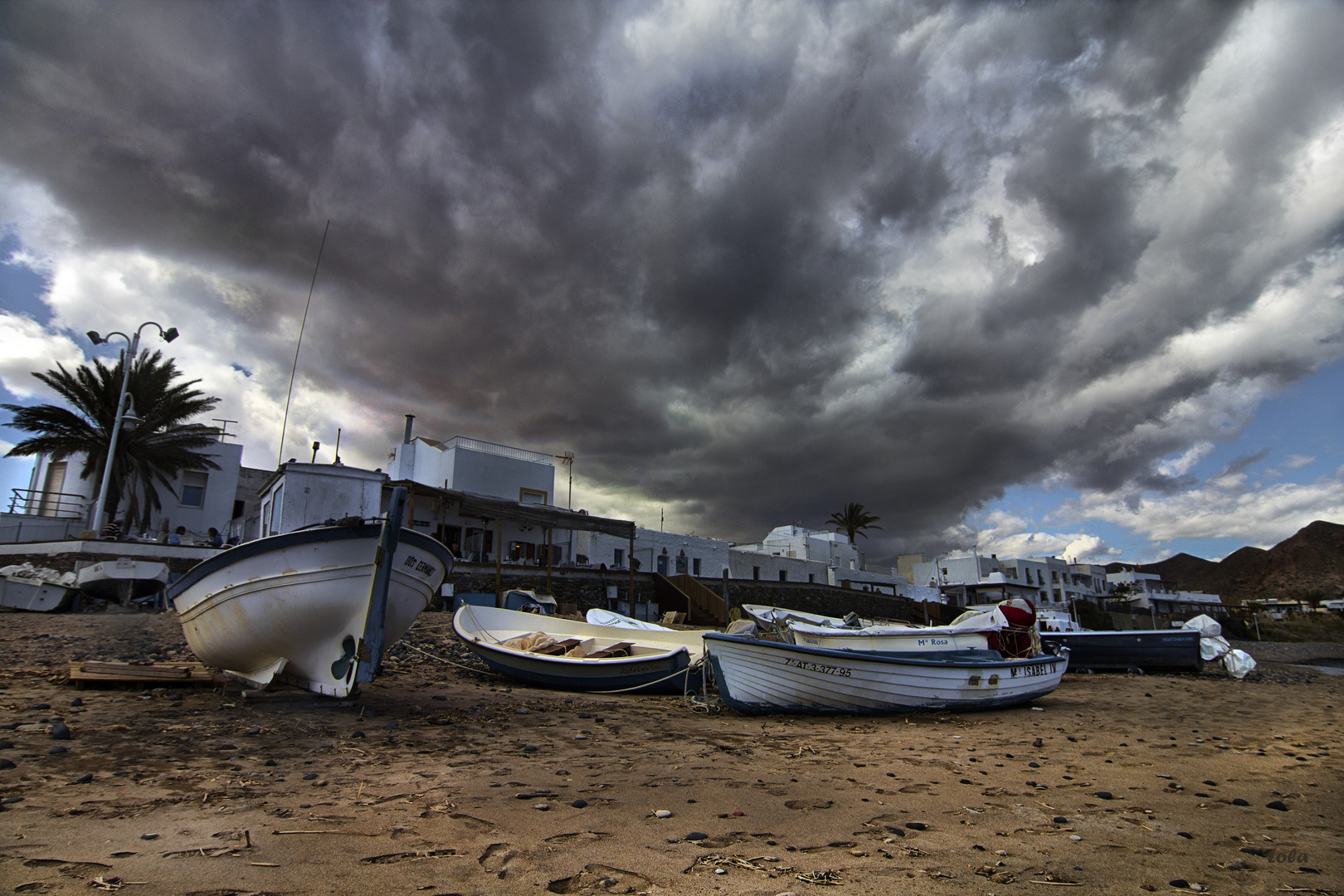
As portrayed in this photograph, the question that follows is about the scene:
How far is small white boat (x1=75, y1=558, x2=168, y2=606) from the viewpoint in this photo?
18.3 metres

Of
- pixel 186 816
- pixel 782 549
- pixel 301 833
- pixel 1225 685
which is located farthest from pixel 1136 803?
pixel 782 549

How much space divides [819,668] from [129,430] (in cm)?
2778

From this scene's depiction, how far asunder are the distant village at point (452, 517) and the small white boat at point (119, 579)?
2.80m

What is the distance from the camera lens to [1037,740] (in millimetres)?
7969

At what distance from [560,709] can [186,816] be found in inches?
226

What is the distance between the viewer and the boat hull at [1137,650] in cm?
1958

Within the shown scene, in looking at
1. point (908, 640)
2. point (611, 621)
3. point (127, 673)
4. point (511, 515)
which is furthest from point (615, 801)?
point (511, 515)

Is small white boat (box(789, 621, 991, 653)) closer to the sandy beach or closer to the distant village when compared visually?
the sandy beach

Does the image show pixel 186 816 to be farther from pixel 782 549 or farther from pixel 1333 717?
pixel 782 549

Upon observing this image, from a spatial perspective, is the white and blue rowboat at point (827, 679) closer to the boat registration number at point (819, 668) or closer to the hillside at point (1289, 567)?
the boat registration number at point (819, 668)

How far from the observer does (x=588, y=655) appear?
41.9 feet

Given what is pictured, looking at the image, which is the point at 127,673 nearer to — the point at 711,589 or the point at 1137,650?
the point at 711,589

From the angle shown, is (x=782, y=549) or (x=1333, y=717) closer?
(x=1333, y=717)

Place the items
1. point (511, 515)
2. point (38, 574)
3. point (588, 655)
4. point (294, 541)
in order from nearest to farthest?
point (294, 541) → point (588, 655) → point (38, 574) → point (511, 515)
